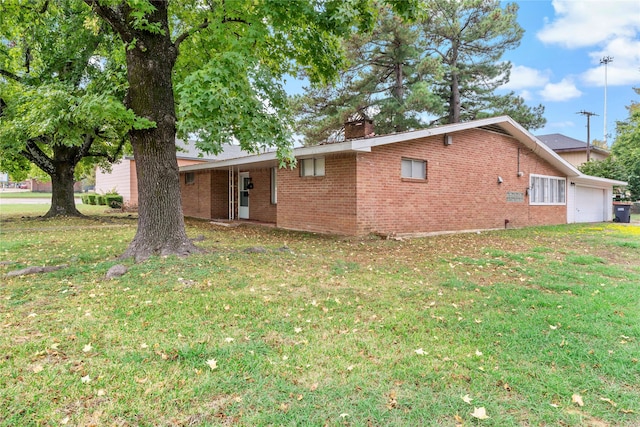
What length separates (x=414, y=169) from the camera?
11.5 metres

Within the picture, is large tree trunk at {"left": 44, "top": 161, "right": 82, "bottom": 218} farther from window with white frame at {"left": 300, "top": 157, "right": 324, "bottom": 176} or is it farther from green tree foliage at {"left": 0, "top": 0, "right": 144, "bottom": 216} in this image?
window with white frame at {"left": 300, "top": 157, "right": 324, "bottom": 176}

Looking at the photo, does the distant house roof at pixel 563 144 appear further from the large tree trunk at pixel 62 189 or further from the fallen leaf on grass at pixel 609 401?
the fallen leaf on grass at pixel 609 401

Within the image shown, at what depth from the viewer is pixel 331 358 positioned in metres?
3.10

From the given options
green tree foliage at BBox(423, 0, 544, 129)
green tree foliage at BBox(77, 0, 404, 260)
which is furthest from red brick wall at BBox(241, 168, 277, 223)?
green tree foliage at BBox(423, 0, 544, 129)

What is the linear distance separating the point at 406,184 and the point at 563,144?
34920mm

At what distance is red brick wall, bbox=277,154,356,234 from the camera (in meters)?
10.4

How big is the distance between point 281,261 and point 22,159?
1745cm

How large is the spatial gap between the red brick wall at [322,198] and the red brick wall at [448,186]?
1.05 feet

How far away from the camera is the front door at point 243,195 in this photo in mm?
16562

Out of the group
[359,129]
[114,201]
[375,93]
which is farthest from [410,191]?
[114,201]

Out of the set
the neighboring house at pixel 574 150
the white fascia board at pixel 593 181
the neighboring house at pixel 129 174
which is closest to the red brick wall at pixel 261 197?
the neighboring house at pixel 129 174

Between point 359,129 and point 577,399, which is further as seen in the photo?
point 359,129

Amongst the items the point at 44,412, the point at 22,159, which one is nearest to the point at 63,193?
the point at 22,159

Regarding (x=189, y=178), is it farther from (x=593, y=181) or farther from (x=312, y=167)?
(x=593, y=181)
